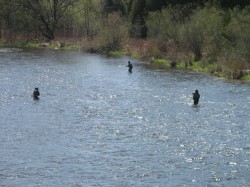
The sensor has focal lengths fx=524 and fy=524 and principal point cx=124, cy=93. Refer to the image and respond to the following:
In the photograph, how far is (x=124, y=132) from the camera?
116 ft

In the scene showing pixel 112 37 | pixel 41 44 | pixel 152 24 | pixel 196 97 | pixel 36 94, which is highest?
pixel 152 24

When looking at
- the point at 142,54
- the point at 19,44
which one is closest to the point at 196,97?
the point at 142,54

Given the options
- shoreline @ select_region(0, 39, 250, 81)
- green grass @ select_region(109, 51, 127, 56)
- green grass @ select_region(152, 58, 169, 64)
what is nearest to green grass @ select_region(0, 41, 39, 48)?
shoreline @ select_region(0, 39, 250, 81)

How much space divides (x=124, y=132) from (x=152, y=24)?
187 feet

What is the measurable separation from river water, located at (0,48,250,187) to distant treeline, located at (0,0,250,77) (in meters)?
9.15

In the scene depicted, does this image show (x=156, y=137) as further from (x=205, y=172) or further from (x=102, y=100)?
(x=102, y=100)

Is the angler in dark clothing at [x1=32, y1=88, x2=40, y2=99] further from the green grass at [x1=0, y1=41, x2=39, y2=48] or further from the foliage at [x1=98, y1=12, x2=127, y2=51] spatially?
the green grass at [x1=0, y1=41, x2=39, y2=48]

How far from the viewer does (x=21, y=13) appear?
433ft

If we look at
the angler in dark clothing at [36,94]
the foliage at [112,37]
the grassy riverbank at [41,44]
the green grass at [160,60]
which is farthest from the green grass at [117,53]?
the angler in dark clothing at [36,94]

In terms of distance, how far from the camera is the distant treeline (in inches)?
2736

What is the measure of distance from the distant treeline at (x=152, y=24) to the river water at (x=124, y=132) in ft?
30.0

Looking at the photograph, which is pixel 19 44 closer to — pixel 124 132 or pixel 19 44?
pixel 19 44

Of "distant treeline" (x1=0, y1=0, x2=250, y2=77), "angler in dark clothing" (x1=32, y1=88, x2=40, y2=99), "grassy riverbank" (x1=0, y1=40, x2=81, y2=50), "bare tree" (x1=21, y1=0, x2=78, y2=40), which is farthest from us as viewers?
"bare tree" (x1=21, y1=0, x2=78, y2=40)

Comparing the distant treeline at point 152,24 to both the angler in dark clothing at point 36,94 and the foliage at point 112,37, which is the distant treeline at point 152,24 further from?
the angler in dark clothing at point 36,94
